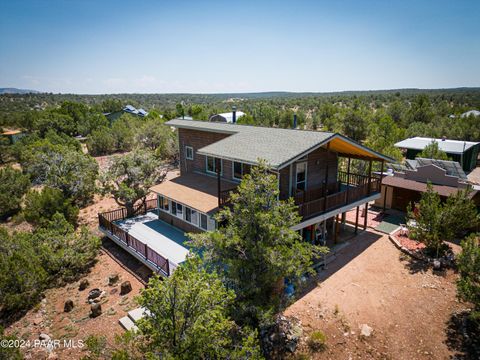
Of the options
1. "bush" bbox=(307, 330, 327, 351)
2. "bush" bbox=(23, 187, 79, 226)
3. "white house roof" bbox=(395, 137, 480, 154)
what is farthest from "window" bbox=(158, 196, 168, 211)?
"white house roof" bbox=(395, 137, 480, 154)

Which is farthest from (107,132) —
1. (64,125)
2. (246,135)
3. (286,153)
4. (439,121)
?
(439,121)

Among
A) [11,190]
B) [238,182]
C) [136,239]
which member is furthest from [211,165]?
[11,190]

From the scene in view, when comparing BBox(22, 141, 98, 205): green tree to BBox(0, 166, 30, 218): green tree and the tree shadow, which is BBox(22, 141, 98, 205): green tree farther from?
the tree shadow

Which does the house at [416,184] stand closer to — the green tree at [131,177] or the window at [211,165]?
the window at [211,165]

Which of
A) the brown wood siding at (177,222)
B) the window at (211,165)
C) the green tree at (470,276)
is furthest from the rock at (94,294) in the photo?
the green tree at (470,276)

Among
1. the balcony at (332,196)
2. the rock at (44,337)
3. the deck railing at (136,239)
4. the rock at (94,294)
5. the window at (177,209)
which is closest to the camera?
the rock at (44,337)

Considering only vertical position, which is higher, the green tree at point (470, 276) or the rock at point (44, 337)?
the green tree at point (470, 276)
